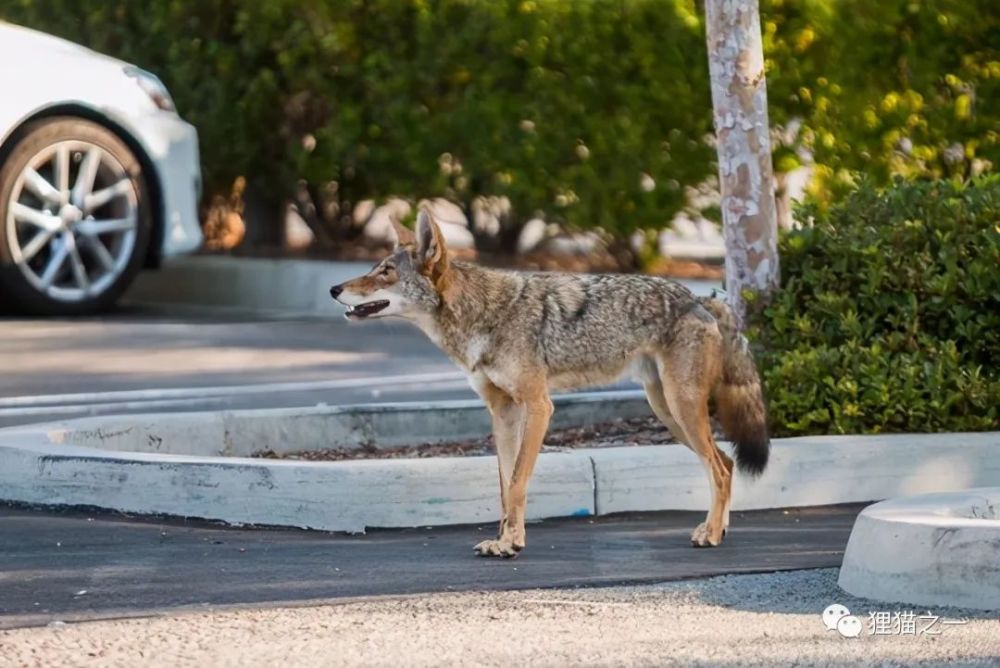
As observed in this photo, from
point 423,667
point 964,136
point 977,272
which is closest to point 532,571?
point 423,667

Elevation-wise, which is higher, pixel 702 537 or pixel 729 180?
pixel 729 180

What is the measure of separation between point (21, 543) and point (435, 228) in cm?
188

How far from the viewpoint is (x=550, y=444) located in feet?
28.1

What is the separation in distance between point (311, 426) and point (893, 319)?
258cm

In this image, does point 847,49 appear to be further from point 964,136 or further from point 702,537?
point 702,537

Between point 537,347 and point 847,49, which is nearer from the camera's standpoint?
point 537,347

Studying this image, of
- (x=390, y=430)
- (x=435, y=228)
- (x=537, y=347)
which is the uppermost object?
(x=435, y=228)

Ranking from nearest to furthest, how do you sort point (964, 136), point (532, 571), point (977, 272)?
1. point (532, 571)
2. point (977, 272)
3. point (964, 136)

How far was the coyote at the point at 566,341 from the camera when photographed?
7.28 metres

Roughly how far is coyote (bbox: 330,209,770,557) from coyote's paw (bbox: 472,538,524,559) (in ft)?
1.12

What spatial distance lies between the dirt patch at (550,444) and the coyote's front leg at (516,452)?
28.4 inches

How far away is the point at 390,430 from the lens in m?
8.66

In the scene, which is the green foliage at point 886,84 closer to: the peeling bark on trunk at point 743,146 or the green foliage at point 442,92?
the green foliage at point 442,92

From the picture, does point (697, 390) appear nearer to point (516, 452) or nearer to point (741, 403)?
point (741, 403)
